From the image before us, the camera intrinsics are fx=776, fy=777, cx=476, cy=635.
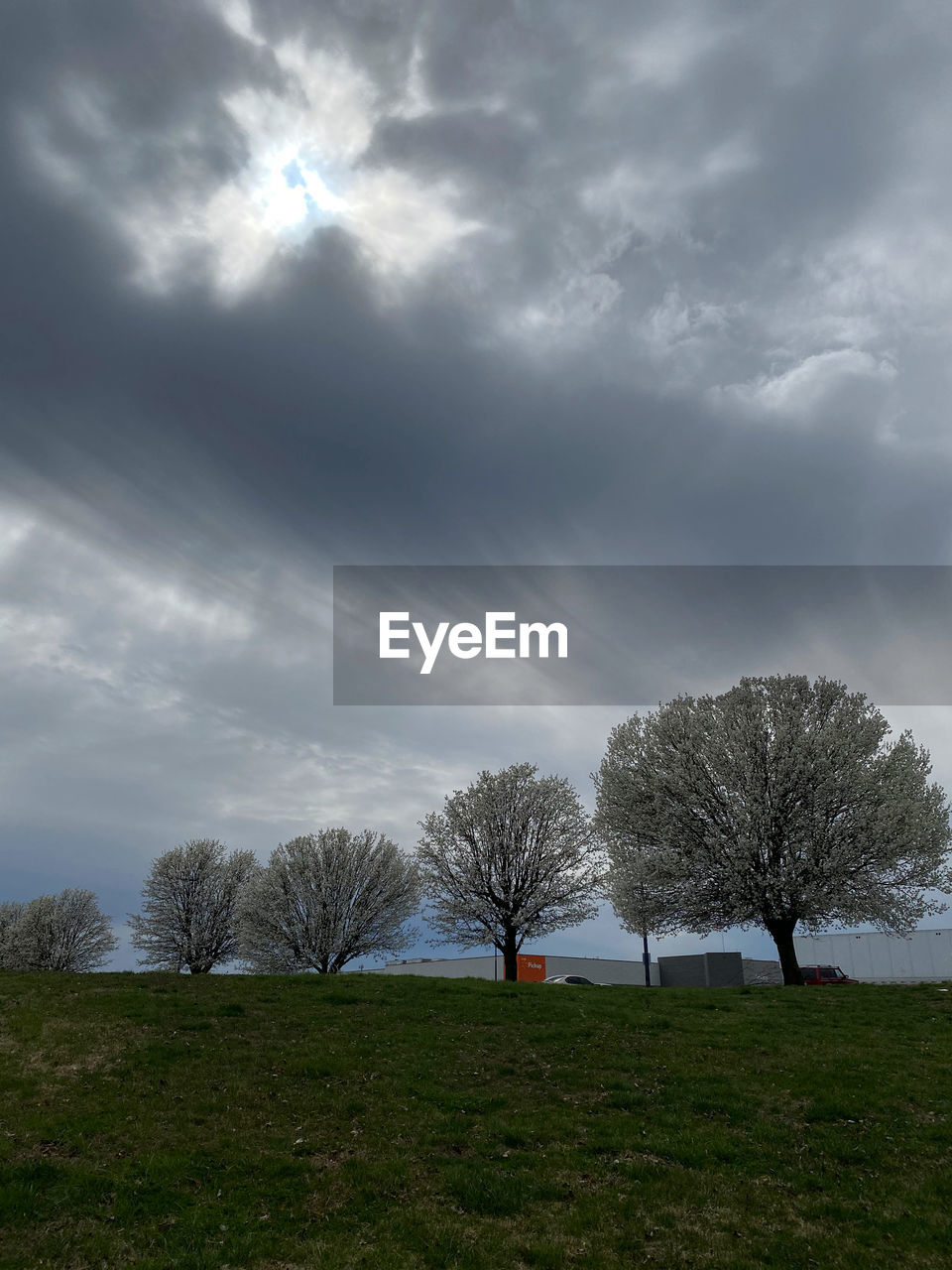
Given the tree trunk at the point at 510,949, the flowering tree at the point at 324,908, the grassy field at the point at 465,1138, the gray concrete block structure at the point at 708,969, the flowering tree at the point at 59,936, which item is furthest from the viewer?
the flowering tree at the point at 59,936

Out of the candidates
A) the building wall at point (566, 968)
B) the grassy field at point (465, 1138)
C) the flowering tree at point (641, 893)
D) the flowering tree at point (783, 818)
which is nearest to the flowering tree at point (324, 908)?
the building wall at point (566, 968)

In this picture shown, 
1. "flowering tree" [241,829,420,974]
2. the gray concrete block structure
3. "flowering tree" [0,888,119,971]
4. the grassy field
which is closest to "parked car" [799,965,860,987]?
the gray concrete block structure

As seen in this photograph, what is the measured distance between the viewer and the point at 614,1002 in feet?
98.5

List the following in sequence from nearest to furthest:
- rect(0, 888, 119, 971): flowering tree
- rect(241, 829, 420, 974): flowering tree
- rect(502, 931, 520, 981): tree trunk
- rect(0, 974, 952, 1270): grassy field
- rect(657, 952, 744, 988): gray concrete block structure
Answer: rect(0, 974, 952, 1270): grassy field
rect(502, 931, 520, 981): tree trunk
rect(241, 829, 420, 974): flowering tree
rect(657, 952, 744, 988): gray concrete block structure
rect(0, 888, 119, 971): flowering tree

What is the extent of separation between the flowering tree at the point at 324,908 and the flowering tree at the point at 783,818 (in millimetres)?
27017

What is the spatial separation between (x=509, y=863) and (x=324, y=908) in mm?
19030

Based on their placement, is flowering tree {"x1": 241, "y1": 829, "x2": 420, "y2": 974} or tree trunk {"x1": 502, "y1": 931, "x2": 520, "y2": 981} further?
flowering tree {"x1": 241, "y1": 829, "x2": 420, "y2": 974}

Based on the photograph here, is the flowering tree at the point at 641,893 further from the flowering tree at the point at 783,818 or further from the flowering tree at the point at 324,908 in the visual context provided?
the flowering tree at the point at 324,908

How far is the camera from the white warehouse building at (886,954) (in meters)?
70.7

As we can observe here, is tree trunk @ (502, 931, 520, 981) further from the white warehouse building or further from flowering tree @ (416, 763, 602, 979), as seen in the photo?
the white warehouse building

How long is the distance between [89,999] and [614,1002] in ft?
62.7

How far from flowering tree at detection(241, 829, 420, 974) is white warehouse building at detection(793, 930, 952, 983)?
3930cm

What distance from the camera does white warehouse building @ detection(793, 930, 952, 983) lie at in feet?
232

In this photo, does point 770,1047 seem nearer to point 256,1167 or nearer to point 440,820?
point 256,1167
